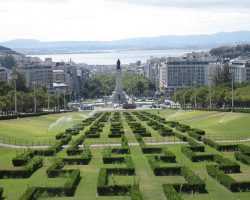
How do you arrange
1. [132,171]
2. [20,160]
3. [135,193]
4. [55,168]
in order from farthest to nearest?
[20,160] < [55,168] < [132,171] < [135,193]

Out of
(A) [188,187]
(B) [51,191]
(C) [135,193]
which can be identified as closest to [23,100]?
(B) [51,191]

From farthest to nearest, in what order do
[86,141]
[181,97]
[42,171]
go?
[181,97] → [86,141] → [42,171]

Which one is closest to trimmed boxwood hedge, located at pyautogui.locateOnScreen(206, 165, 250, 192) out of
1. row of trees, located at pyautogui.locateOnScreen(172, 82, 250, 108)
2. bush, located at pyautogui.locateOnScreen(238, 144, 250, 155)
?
bush, located at pyautogui.locateOnScreen(238, 144, 250, 155)

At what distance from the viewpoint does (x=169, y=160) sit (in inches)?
1780

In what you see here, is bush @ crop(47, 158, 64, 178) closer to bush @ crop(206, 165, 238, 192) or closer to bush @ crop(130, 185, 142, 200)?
bush @ crop(130, 185, 142, 200)

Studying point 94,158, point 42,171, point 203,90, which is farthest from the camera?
point 203,90

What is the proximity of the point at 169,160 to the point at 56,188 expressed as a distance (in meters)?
14.3

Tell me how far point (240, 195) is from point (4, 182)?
16.9 metres

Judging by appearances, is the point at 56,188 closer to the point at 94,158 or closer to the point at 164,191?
the point at 164,191

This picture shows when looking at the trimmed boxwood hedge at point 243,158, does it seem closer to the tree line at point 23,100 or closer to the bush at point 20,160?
the bush at point 20,160

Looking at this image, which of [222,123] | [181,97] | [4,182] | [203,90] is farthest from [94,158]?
[181,97]

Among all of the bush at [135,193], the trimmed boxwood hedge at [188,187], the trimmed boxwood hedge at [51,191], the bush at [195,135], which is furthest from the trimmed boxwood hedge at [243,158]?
the trimmed boxwood hedge at [51,191]

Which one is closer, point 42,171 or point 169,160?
point 42,171

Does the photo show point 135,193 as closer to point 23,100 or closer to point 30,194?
point 30,194
